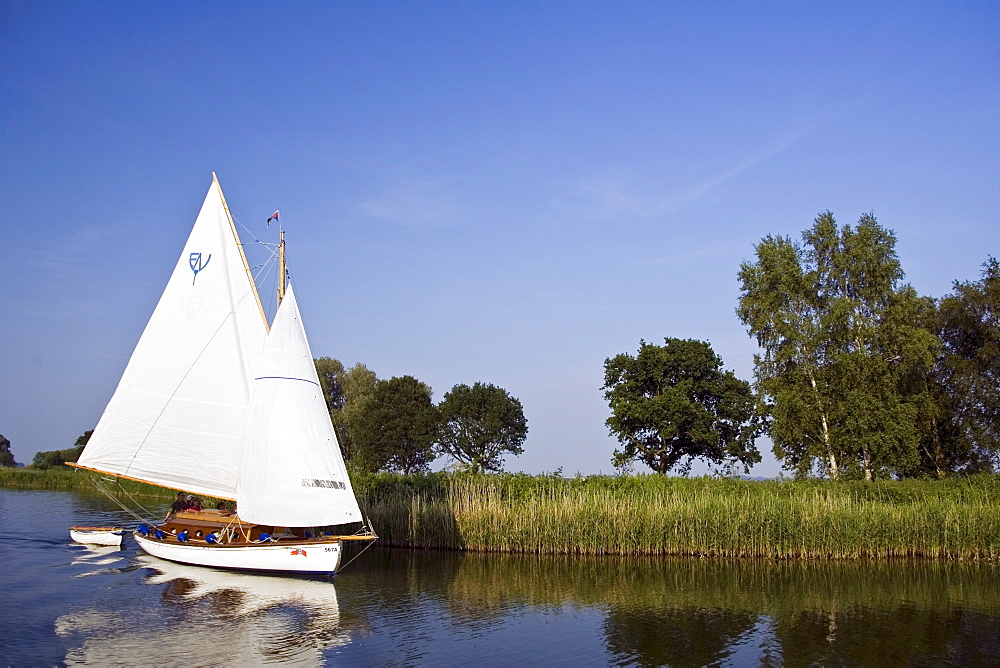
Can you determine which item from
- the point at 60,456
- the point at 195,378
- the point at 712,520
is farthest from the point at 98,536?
the point at 60,456

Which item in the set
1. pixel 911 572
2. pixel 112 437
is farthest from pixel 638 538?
pixel 112 437

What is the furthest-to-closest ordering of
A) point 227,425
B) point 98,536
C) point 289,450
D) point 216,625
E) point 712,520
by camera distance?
point 98,536, point 712,520, point 227,425, point 289,450, point 216,625

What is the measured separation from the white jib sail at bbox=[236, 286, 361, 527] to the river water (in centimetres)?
218

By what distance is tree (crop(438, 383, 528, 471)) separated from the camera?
66.5 meters

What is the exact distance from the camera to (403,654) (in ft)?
50.9

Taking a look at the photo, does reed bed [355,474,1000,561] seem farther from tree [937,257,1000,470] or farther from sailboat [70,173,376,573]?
tree [937,257,1000,470]

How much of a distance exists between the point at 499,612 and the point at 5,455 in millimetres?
116383

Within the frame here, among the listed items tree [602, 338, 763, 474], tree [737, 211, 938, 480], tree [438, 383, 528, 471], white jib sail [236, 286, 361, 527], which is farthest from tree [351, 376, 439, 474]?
white jib sail [236, 286, 361, 527]

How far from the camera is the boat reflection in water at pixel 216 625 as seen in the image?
1501 cm

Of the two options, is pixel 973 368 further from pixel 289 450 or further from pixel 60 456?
pixel 60 456

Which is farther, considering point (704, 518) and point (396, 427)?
point (396, 427)

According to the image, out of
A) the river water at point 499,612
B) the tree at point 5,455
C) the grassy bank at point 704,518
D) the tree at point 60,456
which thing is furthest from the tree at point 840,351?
the tree at point 5,455

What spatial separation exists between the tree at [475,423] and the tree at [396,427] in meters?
1.33

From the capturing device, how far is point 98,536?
94.7ft
